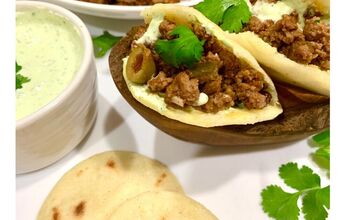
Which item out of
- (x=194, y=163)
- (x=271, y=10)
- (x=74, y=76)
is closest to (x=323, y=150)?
(x=194, y=163)

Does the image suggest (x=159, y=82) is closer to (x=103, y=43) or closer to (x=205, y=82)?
(x=205, y=82)

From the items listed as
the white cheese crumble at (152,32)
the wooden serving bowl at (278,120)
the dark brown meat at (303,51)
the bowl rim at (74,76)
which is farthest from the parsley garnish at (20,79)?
the dark brown meat at (303,51)

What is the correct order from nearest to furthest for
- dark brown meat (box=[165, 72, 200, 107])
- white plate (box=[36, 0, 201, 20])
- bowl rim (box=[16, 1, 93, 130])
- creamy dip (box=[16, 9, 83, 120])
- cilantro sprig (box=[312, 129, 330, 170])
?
dark brown meat (box=[165, 72, 200, 107]) → bowl rim (box=[16, 1, 93, 130]) → creamy dip (box=[16, 9, 83, 120]) → cilantro sprig (box=[312, 129, 330, 170]) → white plate (box=[36, 0, 201, 20])

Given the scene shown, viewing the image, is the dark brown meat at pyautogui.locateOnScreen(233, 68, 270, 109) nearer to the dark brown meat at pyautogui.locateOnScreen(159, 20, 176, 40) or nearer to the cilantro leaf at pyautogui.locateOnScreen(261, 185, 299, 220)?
the dark brown meat at pyautogui.locateOnScreen(159, 20, 176, 40)

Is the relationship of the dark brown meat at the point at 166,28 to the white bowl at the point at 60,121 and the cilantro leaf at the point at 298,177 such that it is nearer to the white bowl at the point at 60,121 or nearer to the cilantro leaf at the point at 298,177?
the white bowl at the point at 60,121

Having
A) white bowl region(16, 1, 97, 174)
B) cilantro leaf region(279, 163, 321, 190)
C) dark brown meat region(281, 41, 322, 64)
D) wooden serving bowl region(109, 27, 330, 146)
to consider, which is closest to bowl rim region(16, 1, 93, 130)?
white bowl region(16, 1, 97, 174)
